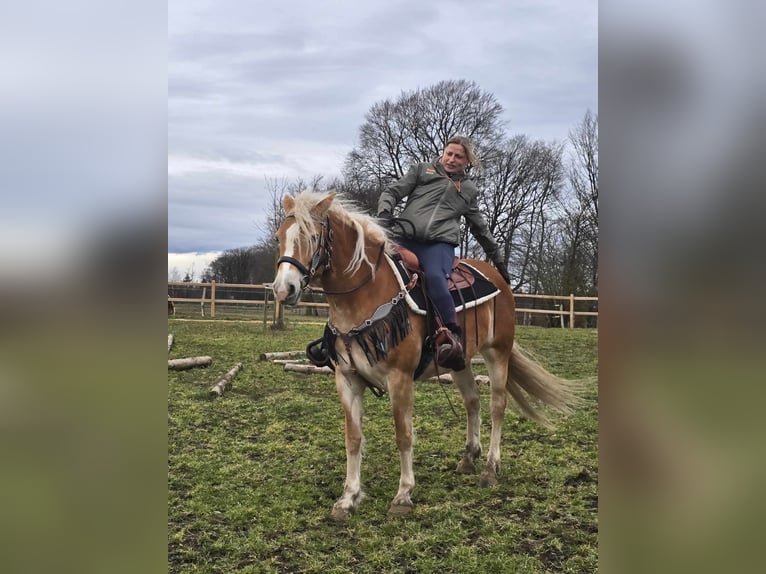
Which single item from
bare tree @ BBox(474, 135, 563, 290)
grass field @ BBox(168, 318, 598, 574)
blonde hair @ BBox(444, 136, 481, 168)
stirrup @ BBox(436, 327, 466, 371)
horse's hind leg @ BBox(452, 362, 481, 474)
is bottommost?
grass field @ BBox(168, 318, 598, 574)

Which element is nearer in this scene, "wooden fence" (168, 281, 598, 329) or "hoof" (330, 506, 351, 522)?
"hoof" (330, 506, 351, 522)

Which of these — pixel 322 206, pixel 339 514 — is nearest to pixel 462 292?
pixel 322 206

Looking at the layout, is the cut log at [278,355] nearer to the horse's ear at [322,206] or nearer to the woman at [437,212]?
the woman at [437,212]

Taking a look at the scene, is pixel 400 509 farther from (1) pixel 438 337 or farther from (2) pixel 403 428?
(1) pixel 438 337

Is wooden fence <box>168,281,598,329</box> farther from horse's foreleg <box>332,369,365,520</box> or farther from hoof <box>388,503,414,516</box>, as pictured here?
hoof <box>388,503,414,516</box>

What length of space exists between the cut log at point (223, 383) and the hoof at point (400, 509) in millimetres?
4146

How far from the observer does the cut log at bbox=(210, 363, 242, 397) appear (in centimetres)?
713

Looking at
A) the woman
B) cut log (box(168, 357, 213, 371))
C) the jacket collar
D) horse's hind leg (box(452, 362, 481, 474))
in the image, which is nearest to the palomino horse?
the woman

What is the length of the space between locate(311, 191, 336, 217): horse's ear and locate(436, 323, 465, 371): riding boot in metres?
1.15

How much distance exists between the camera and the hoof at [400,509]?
3.59 meters
